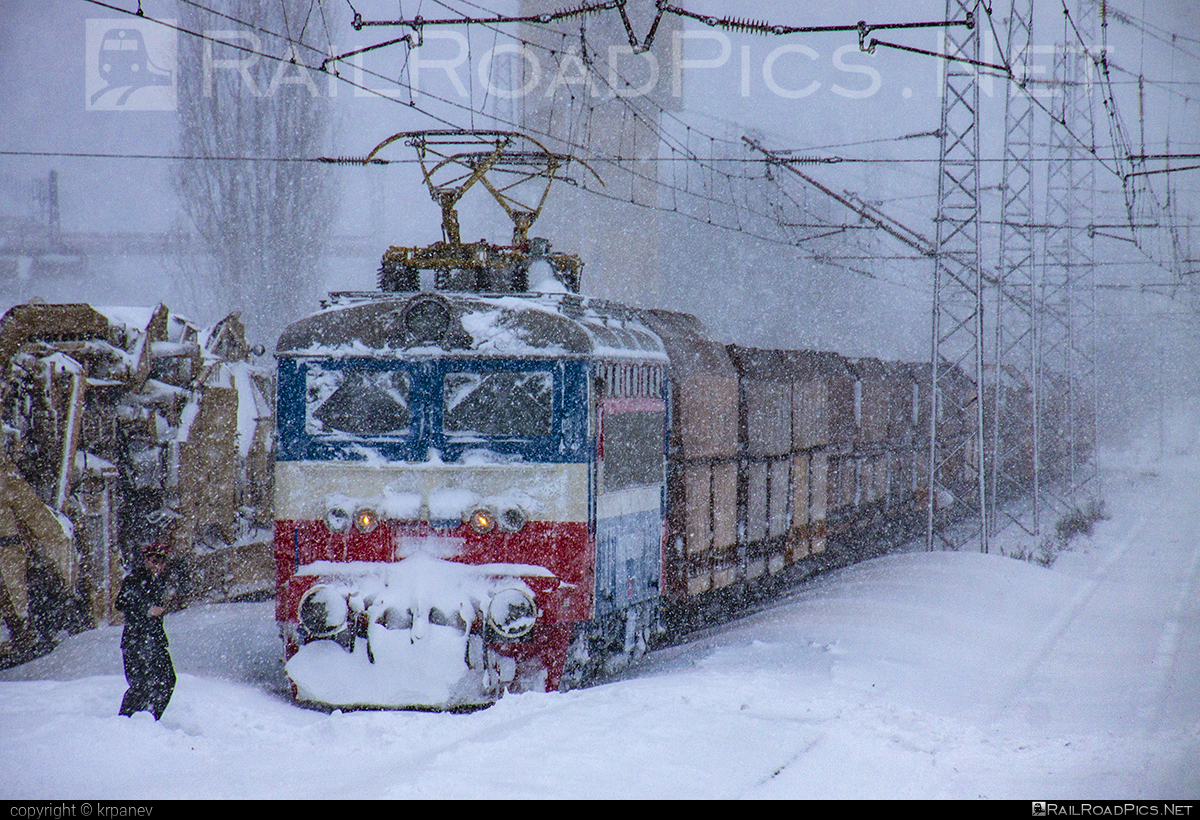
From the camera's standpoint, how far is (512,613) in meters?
7.58

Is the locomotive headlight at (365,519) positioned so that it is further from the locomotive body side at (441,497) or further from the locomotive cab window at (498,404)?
the locomotive cab window at (498,404)

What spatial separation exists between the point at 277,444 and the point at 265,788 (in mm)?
3250

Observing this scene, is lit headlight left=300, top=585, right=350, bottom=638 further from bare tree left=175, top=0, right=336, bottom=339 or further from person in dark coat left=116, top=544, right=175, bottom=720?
bare tree left=175, top=0, right=336, bottom=339

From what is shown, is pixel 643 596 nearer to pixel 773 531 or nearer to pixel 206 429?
pixel 773 531

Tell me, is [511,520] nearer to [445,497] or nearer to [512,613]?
[445,497]

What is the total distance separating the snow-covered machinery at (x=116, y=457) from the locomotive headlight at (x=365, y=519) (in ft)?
11.4

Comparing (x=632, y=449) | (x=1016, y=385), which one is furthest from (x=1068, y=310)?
(x=632, y=449)

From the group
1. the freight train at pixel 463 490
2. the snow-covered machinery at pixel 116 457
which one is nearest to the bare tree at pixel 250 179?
the snow-covered machinery at pixel 116 457

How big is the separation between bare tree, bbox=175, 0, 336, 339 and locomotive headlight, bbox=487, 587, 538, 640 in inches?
878

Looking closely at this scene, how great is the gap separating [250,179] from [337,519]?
2314 cm

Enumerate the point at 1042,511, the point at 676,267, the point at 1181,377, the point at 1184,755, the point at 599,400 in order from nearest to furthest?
the point at 1184,755
the point at 599,400
the point at 1042,511
the point at 676,267
the point at 1181,377

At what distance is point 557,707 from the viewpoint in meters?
7.16

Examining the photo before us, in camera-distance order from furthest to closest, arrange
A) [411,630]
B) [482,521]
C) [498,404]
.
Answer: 1. [498,404]
2. [482,521]
3. [411,630]

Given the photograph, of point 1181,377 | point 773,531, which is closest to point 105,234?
point 773,531
